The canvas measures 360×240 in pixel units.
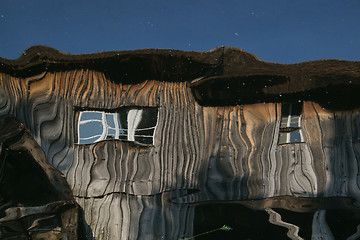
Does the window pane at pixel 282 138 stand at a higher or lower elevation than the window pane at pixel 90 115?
lower

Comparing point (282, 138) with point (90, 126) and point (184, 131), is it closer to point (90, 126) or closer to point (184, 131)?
point (184, 131)

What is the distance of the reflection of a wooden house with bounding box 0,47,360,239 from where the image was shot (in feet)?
15.7

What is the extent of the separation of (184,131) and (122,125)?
1220 millimetres

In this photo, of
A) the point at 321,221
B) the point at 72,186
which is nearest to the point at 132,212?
the point at 72,186

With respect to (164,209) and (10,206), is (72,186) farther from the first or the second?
(164,209)

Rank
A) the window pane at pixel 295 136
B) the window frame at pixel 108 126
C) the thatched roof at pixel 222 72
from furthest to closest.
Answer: the window frame at pixel 108 126 < the window pane at pixel 295 136 < the thatched roof at pixel 222 72

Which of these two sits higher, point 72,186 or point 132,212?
point 72,186

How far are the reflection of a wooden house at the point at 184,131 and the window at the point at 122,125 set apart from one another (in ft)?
0.06

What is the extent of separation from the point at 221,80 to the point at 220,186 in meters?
1.93

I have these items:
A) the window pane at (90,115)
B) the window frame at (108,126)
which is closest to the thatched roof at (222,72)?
the window frame at (108,126)

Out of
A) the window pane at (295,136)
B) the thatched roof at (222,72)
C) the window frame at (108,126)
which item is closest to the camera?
the thatched roof at (222,72)

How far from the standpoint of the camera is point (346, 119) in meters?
4.89

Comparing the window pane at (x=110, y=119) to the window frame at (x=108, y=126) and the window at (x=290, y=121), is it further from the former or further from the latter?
the window at (x=290, y=121)

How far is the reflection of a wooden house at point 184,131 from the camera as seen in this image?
4785 mm
